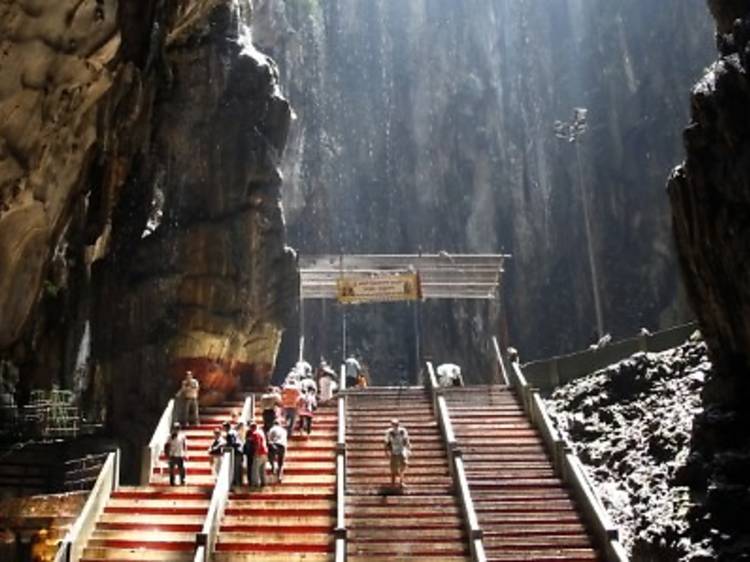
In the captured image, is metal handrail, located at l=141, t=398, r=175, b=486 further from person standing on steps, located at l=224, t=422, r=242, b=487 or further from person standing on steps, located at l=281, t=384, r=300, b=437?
person standing on steps, located at l=281, t=384, r=300, b=437

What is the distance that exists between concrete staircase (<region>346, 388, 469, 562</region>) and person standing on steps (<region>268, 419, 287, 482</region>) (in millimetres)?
1248

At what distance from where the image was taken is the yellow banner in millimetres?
24844

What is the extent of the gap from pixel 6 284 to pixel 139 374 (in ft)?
29.0

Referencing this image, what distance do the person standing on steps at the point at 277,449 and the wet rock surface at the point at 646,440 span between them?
680 centimetres

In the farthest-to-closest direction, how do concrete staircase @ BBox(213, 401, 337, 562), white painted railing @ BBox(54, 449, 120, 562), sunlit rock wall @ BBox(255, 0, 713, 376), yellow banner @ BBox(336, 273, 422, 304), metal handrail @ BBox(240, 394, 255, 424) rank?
sunlit rock wall @ BBox(255, 0, 713, 376), yellow banner @ BBox(336, 273, 422, 304), metal handrail @ BBox(240, 394, 255, 424), concrete staircase @ BBox(213, 401, 337, 562), white painted railing @ BBox(54, 449, 120, 562)

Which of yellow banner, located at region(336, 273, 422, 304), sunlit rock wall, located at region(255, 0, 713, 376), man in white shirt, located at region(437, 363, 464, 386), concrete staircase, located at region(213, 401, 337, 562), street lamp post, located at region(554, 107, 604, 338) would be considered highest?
sunlit rock wall, located at region(255, 0, 713, 376)

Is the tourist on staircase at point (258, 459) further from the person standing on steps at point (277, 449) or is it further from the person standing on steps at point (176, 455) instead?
the person standing on steps at point (176, 455)

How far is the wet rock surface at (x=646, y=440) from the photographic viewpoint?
14560 mm

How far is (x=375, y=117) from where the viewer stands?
49219mm

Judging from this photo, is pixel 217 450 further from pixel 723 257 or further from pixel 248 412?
pixel 723 257


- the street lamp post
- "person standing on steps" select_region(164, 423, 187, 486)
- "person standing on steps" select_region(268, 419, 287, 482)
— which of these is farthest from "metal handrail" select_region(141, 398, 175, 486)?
the street lamp post

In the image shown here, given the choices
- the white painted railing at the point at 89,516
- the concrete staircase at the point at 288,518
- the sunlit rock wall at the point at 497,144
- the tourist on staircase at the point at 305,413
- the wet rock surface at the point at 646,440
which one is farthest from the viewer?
the sunlit rock wall at the point at 497,144

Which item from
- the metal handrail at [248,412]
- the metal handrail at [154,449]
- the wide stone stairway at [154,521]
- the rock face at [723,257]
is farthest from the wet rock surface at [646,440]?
the metal handrail at [154,449]

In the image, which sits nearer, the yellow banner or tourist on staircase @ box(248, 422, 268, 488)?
tourist on staircase @ box(248, 422, 268, 488)
